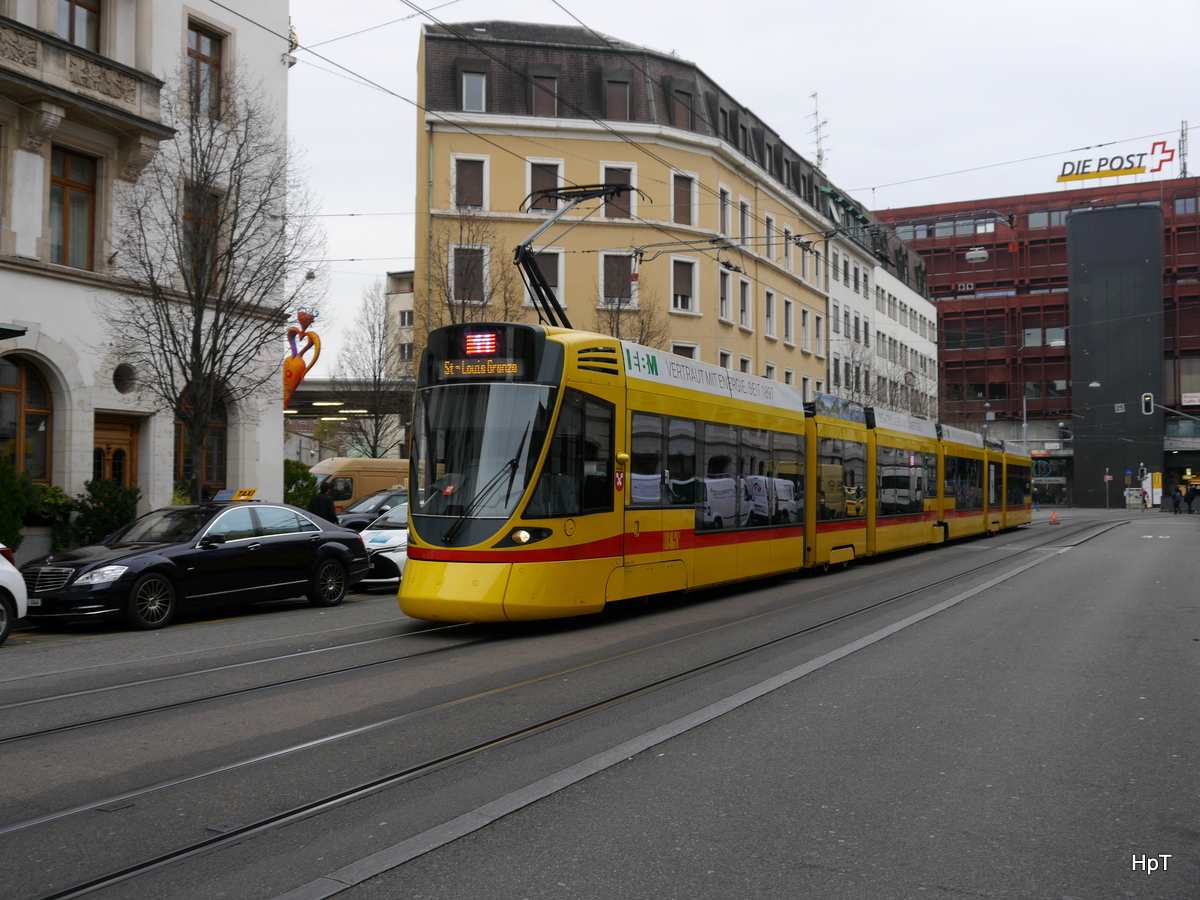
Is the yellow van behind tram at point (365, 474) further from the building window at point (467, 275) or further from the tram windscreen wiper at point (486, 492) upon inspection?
the tram windscreen wiper at point (486, 492)

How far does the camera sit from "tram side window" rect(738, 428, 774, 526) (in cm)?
1570

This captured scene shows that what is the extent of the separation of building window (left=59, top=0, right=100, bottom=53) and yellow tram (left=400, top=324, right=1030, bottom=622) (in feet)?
41.3

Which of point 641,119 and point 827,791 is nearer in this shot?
point 827,791

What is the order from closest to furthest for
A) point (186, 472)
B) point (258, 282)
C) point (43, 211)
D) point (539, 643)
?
point (539, 643)
point (258, 282)
point (43, 211)
point (186, 472)

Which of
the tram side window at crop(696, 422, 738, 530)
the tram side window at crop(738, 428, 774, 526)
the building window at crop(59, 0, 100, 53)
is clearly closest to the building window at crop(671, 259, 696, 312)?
the building window at crop(59, 0, 100, 53)

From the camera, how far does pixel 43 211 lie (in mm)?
19125

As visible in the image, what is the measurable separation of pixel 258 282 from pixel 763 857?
606 inches

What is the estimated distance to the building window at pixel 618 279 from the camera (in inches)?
1443

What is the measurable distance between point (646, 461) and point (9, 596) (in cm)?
683

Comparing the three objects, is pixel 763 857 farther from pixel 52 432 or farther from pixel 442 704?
pixel 52 432

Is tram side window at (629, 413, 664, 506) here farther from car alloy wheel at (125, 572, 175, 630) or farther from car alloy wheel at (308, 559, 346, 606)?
car alloy wheel at (125, 572, 175, 630)

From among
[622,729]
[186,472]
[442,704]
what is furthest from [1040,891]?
[186,472]

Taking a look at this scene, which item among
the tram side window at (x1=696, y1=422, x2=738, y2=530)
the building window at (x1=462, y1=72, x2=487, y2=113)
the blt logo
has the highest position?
the building window at (x1=462, y1=72, x2=487, y2=113)

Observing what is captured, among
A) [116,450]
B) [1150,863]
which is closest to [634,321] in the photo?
[116,450]
